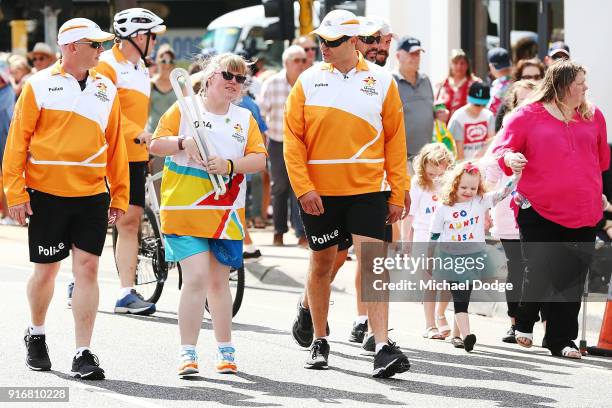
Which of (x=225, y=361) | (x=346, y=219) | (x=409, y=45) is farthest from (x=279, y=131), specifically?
(x=225, y=361)

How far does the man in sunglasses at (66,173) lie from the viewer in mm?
8969

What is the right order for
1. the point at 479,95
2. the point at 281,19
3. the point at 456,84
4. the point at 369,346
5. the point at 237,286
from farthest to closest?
the point at 281,19 → the point at 456,84 → the point at 479,95 → the point at 237,286 → the point at 369,346

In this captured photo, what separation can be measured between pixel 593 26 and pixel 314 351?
22.9 feet

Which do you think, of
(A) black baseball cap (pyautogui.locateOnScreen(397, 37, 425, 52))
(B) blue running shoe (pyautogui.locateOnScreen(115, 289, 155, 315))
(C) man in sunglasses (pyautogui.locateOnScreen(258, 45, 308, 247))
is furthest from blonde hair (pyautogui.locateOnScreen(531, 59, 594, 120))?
(C) man in sunglasses (pyautogui.locateOnScreen(258, 45, 308, 247))

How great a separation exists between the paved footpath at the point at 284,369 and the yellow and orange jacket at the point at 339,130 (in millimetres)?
1142

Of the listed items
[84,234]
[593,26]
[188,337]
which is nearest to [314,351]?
[188,337]

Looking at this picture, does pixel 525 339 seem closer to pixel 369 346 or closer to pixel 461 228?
pixel 461 228

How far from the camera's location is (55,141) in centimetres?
899

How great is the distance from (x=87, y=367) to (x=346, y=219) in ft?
5.74

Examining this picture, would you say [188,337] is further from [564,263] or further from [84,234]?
[564,263]

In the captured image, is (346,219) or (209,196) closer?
(209,196)

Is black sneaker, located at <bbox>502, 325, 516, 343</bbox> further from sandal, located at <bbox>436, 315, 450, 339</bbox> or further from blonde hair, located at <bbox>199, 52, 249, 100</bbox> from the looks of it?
blonde hair, located at <bbox>199, 52, 249, 100</bbox>

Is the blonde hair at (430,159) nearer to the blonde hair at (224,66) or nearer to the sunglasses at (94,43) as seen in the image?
the blonde hair at (224,66)

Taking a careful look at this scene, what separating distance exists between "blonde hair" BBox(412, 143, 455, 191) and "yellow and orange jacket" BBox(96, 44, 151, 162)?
200 cm
